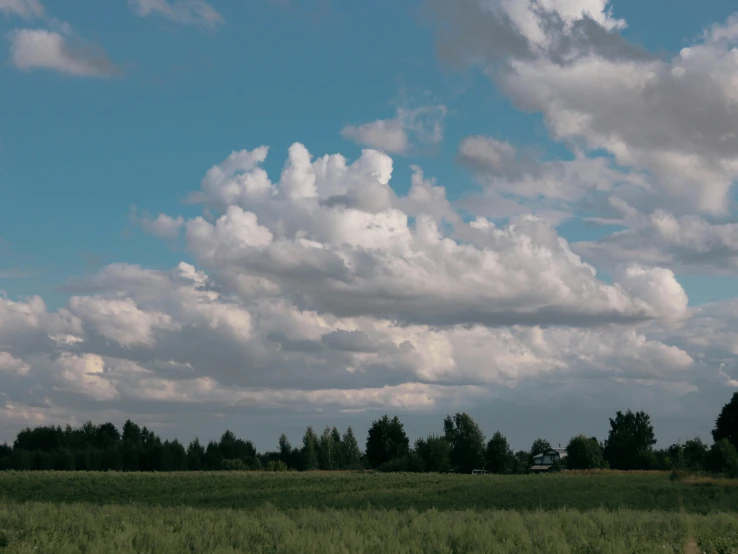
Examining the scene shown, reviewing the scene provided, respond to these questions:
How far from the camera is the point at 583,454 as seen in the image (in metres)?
114

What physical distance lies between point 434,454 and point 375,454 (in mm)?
24922

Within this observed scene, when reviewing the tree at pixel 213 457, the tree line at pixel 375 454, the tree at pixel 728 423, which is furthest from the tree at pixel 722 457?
the tree at pixel 213 457

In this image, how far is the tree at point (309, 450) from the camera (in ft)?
437

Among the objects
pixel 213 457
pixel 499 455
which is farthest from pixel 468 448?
pixel 213 457

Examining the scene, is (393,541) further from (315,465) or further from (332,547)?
(315,465)

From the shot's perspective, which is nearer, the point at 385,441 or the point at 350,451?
the point at 385,441

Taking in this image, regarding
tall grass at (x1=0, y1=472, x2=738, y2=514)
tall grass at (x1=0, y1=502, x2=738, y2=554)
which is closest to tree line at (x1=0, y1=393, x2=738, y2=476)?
tall grass at (x1=0, y1=472, x2=738, y2=514)

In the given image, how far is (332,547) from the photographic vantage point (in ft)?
63.7

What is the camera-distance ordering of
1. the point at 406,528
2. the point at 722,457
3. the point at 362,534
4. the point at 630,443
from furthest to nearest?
1. the point at 630,443
2. the point at 722,457
3. the point at 406,528
4. the point at 362,534

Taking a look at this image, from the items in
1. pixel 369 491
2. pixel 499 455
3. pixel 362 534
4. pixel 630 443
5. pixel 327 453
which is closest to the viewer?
pixel 362 534

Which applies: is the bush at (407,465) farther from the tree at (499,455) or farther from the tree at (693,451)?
the tree at (693,451)

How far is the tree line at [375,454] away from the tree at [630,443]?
163 millimetres

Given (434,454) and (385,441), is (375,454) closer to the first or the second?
(385,441)

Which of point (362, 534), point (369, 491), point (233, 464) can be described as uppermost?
point (233, 464)
